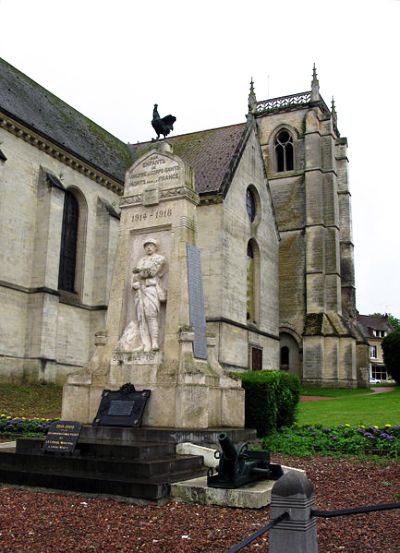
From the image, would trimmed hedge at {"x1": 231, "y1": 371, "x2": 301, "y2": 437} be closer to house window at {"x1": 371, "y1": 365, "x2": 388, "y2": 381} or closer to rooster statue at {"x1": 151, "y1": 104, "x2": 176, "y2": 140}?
rooster statue at {"x1": 151, "y1": 104, "x2": 176, "y2": 140}

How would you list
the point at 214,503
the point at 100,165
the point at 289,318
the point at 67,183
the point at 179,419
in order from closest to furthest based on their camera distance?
the point at 214,503 < the point at 179,419 < the point at 67,183 < the point at 100,165 < the point at 289,318

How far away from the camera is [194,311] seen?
10.7m

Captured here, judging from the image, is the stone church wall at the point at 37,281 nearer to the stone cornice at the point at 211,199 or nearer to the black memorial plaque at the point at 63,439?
the stone cornice at the point at 211,199

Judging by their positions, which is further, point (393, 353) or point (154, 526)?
point (393, 353)

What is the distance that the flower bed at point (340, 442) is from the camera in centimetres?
1085

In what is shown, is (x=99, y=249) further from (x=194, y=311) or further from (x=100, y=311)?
(x=194, y=311)

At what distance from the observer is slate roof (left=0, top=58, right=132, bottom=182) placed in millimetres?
26641

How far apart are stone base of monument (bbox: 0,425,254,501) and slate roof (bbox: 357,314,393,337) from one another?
76.6 metres

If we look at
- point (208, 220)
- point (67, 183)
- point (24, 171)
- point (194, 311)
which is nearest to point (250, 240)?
point (208, 220)

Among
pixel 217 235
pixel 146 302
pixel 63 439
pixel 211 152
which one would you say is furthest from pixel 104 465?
pixel 211 152

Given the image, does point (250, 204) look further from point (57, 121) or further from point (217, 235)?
point (57, 121)

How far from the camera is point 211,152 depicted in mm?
34250

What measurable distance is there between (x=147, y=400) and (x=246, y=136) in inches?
1027

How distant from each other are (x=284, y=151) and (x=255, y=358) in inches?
731
